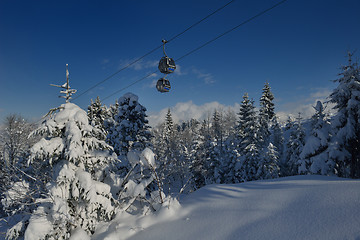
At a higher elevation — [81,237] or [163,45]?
[163,45]

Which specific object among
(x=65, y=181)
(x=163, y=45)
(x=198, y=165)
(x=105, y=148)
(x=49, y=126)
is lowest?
(x=198, y=165)

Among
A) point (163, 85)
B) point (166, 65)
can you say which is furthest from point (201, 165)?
point (166, 65)

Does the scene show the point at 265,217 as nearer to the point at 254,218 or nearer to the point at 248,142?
the point at 254,218

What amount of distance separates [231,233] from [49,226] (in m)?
5.17

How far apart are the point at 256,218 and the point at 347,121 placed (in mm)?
12570

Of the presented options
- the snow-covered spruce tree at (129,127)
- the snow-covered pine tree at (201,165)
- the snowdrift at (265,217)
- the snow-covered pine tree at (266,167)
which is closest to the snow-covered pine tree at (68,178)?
the snowdrift at (265,217)

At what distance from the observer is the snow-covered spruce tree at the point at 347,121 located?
12688 mm

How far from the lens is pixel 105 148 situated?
24.5 feet

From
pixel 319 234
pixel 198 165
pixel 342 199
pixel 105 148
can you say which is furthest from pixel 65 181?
pixel 198 165

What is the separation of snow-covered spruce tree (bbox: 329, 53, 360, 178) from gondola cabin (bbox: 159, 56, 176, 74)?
12.2 metres

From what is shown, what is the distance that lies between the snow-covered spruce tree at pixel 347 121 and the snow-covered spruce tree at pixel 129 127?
14914mm

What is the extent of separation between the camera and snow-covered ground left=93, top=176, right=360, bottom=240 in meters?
4.11

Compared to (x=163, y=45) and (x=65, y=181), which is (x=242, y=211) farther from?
(x=163, y=45)

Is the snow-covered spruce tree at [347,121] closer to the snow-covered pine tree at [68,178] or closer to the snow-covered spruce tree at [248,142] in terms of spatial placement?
the snow-covered spruce tree at [248,142]
